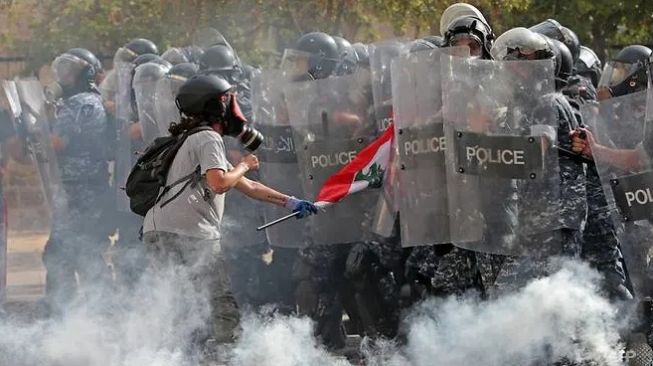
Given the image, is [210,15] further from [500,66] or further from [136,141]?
[500,66]

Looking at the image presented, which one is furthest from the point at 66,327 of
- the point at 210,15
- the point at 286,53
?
the point at 210,15

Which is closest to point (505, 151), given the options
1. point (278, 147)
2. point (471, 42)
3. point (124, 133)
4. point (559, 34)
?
point (471, 42)

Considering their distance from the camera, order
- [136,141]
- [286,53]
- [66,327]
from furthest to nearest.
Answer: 1. [136,141]
2. [286,53]
3. [66,327]

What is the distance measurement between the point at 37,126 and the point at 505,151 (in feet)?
14.3

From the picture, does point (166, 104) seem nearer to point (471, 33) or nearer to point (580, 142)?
point (471, 33)

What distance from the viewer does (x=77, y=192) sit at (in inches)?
400

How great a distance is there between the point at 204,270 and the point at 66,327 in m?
1.47

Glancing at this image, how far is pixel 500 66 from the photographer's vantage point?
6699 mm

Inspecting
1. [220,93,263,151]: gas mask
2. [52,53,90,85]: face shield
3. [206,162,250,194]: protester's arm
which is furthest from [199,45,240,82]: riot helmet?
[206,162,250,194]: protester's arm

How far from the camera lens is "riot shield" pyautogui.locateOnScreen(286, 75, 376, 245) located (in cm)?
805

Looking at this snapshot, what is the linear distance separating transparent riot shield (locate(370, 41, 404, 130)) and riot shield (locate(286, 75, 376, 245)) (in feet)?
0.40

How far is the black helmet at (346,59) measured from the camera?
874 centimetres

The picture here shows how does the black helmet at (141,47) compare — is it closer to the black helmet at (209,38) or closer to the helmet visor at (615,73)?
the black helmet at (209,38)

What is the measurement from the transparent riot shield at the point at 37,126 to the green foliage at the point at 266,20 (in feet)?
17.1
